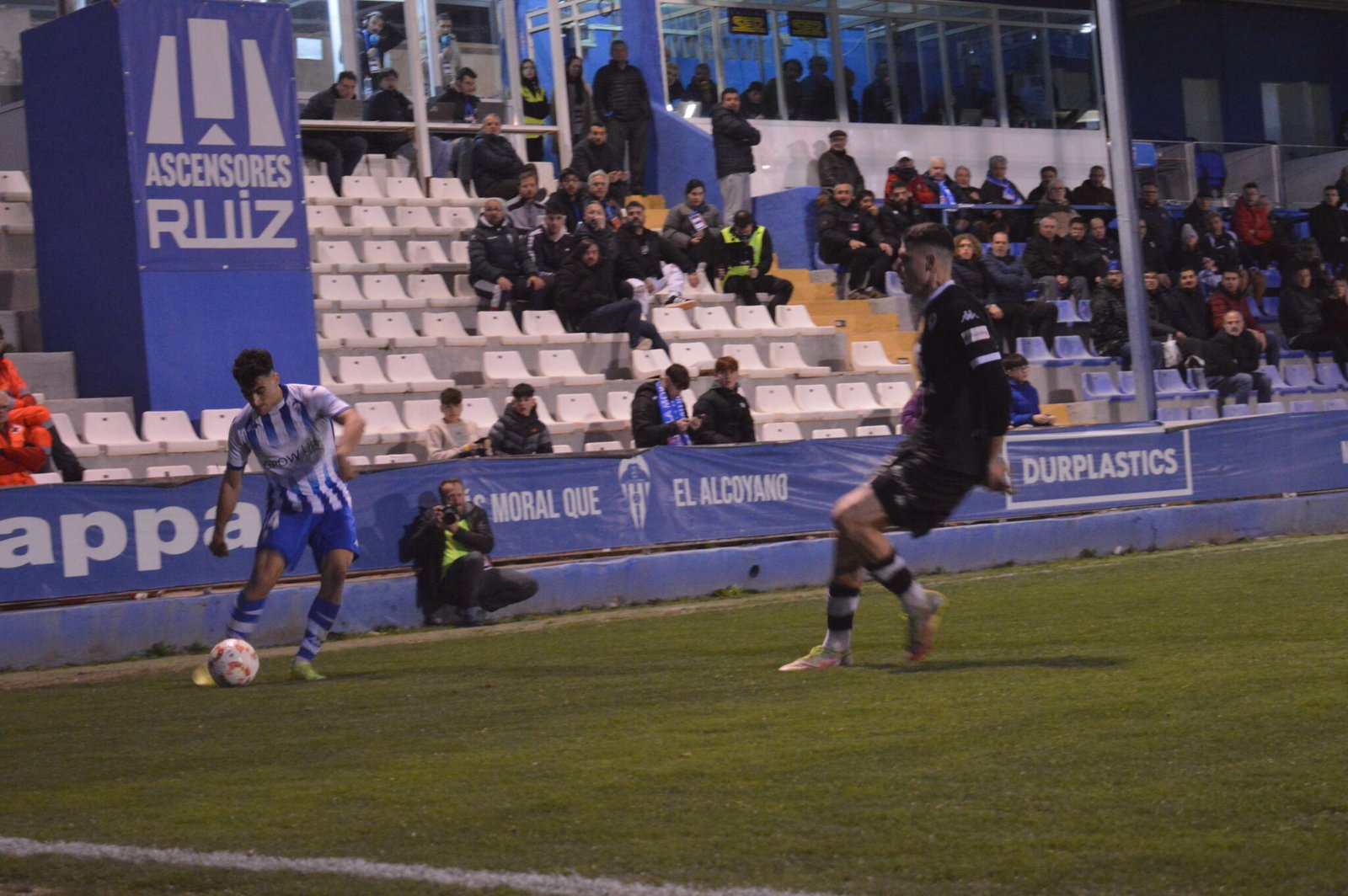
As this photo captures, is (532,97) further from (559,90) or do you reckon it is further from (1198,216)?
(1198,216)

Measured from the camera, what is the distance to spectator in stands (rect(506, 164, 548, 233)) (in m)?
20.5

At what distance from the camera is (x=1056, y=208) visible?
1010 inches

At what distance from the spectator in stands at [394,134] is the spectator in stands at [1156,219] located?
34.6 ft

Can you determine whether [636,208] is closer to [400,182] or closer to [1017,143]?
[400,182]

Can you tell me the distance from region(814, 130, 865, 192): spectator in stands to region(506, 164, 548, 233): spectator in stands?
16.9ft

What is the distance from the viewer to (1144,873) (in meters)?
4.16

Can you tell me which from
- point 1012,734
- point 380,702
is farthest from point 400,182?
point 1012,734

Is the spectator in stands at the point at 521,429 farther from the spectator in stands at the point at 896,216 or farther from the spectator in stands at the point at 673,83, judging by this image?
the spectator in stands at the point at 673,83

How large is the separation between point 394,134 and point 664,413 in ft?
26.8

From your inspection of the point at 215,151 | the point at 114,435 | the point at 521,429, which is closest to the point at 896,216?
the point at 521,429

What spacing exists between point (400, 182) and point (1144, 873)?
19.1m

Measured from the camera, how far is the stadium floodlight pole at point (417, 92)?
2220 centimetres

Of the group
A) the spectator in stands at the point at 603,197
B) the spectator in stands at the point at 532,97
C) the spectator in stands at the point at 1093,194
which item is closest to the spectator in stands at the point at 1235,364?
the spectator in stands at the point at 1093,194

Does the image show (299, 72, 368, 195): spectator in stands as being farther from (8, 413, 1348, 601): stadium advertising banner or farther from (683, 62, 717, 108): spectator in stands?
(8, 413, 1348, 601): stadium advertising banner
